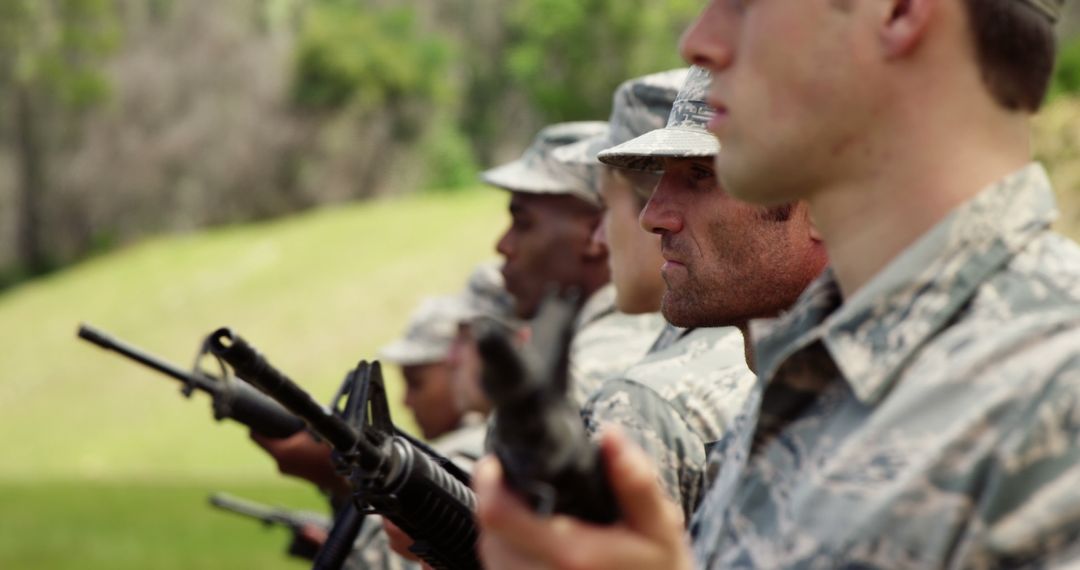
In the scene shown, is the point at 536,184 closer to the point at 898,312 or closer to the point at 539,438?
the point at 898,312

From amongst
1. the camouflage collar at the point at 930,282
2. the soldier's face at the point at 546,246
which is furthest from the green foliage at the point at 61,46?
the camouflage collar at the point at 930,282

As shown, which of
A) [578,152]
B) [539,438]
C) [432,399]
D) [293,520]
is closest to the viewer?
[539,438]

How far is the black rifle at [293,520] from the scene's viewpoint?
21.1ft

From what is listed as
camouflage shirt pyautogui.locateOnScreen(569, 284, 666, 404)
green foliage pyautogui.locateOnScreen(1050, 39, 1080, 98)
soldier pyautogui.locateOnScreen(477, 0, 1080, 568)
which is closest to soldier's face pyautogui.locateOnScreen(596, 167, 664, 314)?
camouflage shirt pyautogui.locateOnScreen(569, 284, 666, 404)

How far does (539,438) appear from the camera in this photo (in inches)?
65.2

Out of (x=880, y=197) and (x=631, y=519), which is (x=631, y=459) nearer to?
(x=631, y=519)

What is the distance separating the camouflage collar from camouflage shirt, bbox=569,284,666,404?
3.10m

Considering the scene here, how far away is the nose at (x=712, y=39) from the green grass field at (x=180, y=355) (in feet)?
43.8

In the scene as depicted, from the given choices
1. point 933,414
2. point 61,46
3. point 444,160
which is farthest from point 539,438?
point 444,160

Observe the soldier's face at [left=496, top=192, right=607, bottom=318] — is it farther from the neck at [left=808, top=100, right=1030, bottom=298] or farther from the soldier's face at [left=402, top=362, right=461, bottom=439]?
the neck at [left=808, top=100, right=1030, bottom=298]

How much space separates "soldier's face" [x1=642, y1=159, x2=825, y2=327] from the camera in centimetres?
341

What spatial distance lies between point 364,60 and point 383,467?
4140 cm

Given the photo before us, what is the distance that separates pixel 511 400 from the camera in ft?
5.34

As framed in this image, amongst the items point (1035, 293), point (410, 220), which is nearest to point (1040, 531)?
point (1035, 293)
